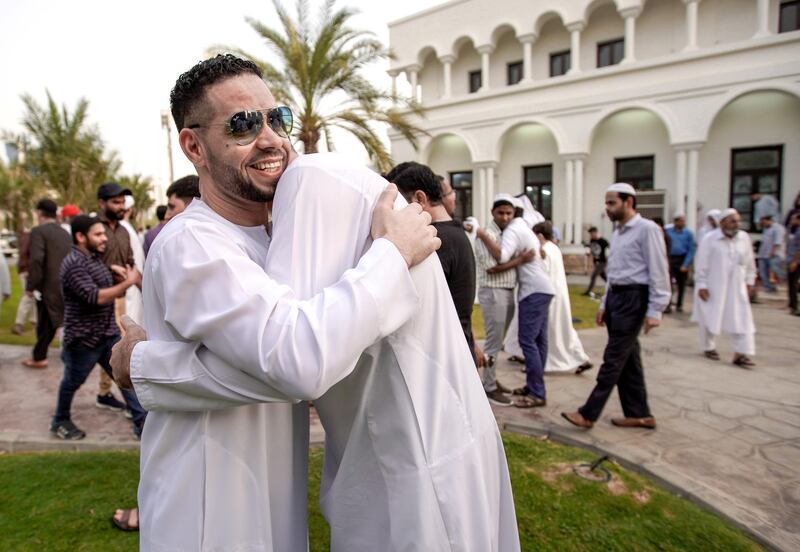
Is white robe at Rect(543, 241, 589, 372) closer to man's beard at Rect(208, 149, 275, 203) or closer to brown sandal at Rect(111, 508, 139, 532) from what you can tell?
brown sandal at Rect(111, 508, 139, 532)

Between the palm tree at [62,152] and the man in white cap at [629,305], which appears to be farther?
the palm tree at [62,152]

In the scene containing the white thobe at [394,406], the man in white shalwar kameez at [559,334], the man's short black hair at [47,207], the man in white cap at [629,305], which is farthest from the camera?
the man's short black hair at [47,207]

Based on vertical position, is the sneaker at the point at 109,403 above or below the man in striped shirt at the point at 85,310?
below

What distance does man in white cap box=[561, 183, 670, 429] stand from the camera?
4395 millimetres

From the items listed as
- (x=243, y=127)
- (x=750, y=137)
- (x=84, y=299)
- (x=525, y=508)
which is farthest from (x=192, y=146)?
(x=750, y=137)

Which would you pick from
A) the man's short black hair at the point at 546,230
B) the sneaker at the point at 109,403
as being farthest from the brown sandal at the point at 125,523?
the man's short black hair at the point at 546,230

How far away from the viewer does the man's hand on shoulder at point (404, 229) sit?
3.89 feet

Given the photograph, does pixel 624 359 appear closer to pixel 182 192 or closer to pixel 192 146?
Result: pixel 182 192

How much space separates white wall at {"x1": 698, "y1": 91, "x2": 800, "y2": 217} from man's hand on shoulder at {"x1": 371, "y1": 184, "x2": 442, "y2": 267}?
17418 mm

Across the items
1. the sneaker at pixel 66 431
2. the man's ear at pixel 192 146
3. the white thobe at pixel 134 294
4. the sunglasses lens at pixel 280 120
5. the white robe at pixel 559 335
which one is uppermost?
the sunglasses lens at pixel 280 120

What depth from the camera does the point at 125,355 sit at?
141cm

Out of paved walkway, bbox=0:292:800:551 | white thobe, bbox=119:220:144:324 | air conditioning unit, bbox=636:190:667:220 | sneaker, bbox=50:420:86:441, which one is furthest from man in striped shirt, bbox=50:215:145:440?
air conditioning unit, bbox=636:190:667:220

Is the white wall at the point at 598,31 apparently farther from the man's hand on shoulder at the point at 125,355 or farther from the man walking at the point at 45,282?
the man's hand on shoulder at the point at 125,355

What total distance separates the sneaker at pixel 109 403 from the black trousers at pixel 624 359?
4.41m
